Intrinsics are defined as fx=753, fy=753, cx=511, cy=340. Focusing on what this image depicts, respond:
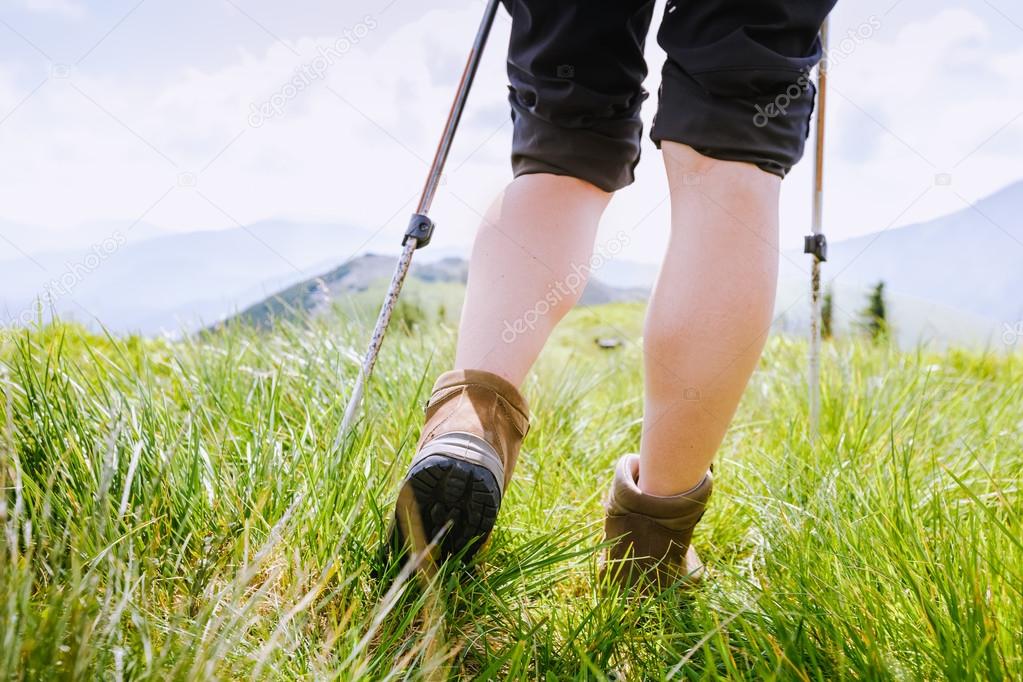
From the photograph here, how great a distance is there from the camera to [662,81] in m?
1.15

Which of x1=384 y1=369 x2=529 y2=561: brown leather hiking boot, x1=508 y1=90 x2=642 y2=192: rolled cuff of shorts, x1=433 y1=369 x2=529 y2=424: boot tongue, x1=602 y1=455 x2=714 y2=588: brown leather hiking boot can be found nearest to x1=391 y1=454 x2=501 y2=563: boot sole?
Answer: x1=384 y1=369 x2=529 y2=561: brown leather hiking boot

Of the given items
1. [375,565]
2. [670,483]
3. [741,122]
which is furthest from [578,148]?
[375,565]

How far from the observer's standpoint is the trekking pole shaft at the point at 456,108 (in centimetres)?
144

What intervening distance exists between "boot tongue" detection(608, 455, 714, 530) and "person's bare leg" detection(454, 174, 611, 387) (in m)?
0.26

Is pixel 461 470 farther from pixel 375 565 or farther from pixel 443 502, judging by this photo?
pixel 375 565

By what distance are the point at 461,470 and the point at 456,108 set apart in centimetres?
76

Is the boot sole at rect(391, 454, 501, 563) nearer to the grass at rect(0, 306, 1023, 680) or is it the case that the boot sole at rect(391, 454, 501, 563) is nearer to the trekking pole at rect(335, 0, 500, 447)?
the grass at rect(0, 306, 1023, 680)

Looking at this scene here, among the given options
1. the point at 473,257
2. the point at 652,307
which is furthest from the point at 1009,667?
the point at 473,257

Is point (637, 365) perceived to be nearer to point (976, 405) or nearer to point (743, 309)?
point (976, 405)

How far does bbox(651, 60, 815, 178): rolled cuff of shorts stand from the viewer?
3.45ft

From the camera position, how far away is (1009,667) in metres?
0.78

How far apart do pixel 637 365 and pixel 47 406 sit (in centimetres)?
246

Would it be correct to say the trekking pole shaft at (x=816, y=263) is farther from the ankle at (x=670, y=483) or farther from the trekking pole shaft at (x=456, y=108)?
the trekking pole shaft at (x=456, y=108)

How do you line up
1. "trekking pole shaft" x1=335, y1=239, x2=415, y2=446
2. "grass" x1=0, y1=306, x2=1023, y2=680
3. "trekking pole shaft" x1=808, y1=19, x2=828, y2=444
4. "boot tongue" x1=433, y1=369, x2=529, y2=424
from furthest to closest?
"trekking pole shaft" x1=808, y1=19, x2=828, y2=444 < "trekking pole shaft" x1=335, y1=239, x2=415, y2=446 < "boot tongue" x1=433, y1=369, x2=529, y2=424 < "grass" x1=0, y1=306, x2=1023, y2=680
